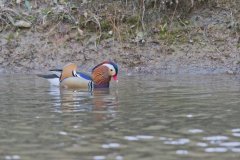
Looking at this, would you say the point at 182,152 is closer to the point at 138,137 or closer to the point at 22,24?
the point at 138,137

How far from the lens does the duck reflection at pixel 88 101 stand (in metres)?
9.51

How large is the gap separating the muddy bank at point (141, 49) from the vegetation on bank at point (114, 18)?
0.20 feet

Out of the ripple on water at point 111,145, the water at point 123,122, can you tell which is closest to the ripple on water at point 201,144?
the water at point 123,122

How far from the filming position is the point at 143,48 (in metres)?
16.2

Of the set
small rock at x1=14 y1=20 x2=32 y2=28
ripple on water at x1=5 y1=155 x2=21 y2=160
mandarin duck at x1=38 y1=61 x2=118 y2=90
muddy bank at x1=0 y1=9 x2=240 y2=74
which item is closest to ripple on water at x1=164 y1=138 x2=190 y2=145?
ripple on water at x1=5 y1=155 x2=21 y2=160

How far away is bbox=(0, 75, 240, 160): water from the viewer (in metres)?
6.88

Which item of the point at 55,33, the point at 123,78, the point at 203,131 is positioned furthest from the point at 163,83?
the point at 203,131

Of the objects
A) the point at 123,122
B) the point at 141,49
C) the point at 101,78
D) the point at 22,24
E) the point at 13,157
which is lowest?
the point at 13,157

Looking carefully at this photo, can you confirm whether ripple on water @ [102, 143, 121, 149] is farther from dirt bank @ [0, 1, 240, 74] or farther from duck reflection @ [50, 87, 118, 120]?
dirt bank @ [0, 1, 240, 74]

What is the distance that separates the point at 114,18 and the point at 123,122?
27.8ft

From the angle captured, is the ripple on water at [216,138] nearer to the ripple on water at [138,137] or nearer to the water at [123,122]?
the water at [123,122]

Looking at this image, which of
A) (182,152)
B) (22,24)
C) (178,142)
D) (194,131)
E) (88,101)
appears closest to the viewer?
(182,152)

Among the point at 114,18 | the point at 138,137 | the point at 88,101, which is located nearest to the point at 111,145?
the point at 138,137

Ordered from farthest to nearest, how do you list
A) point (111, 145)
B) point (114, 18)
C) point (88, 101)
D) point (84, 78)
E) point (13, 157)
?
1. point (114, 18)
2. point (84, 78)
3. point (88, 101)
4. point (111, 145)
5. point (13, 157)
